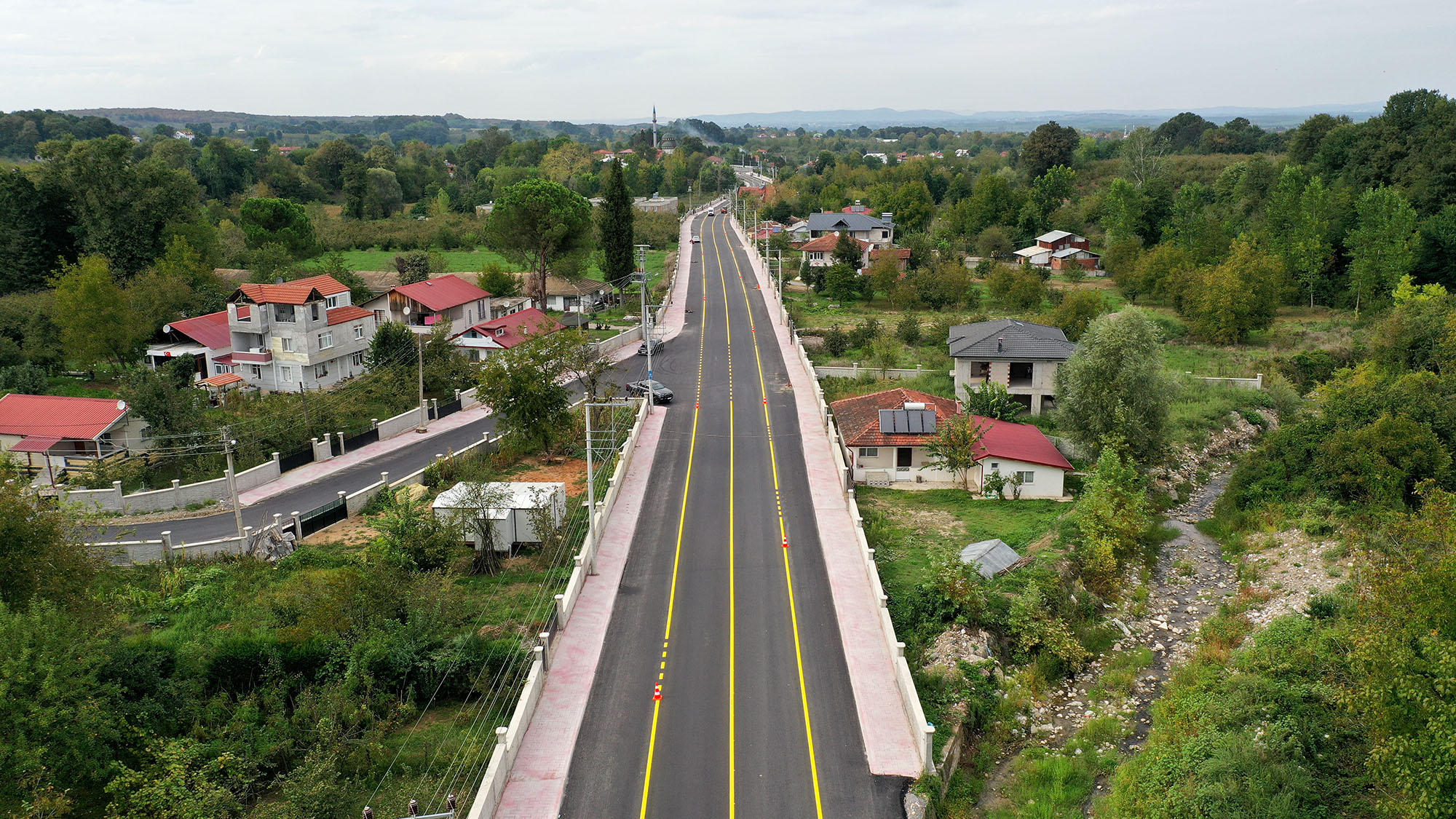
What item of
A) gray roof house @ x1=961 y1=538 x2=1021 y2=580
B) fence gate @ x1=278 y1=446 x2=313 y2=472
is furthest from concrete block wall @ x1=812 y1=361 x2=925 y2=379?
fence gate @ x1=278 y1=446 x2=313 y2=472

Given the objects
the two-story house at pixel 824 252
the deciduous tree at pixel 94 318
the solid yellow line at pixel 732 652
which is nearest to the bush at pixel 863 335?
the solid yellow line at pixel 732 652

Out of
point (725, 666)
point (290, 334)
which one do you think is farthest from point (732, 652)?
point (290, 334)

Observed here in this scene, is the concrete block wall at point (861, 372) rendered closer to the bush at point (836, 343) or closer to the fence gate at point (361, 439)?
the bush at point (836, 343)

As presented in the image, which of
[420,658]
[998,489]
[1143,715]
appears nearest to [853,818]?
[1143,715]

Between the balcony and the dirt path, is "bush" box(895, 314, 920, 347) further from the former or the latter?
the balcony

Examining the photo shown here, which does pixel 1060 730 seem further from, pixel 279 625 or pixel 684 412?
pixel 684 412

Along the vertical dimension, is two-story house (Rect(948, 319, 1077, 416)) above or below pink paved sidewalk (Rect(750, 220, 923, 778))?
above
